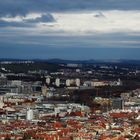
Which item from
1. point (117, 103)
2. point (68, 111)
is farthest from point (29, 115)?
point (117, 103)

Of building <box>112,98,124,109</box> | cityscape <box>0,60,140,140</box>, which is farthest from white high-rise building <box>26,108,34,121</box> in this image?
building <box>112,98,124,109</box>

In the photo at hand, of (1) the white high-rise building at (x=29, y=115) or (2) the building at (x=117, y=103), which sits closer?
(1) the white high-rise building at (x=29, y=115)

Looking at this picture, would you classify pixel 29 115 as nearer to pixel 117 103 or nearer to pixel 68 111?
pixel 68 111

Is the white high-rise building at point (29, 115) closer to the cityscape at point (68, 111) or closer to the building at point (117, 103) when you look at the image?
the cityscape at point (68, 111)

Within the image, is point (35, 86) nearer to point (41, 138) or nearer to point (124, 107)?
point (124, 107)

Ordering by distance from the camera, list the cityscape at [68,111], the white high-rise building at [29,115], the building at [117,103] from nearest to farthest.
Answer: the cityscape at [68,111]
the white high-rise building at [29,115]
the building at [117,103]

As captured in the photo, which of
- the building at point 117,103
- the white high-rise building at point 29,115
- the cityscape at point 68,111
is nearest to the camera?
the cityscape at point 68,111

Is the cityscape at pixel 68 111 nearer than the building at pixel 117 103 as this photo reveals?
Yes

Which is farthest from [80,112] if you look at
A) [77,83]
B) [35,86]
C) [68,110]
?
[77,83]

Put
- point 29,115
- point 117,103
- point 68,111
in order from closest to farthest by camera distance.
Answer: point 29,115 → point 68,111 → point 117,103

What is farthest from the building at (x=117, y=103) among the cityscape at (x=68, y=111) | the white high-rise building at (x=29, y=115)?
the white high-rise building at (x=29, y=115)

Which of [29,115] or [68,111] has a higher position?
[29,115]
